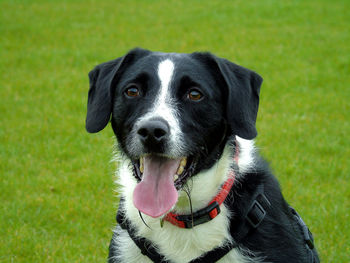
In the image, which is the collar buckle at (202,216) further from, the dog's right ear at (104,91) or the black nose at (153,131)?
the dog's right ear at (104,91)

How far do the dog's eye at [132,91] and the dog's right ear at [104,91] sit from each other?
153 mm

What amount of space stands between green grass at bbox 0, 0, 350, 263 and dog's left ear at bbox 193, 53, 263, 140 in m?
1.86

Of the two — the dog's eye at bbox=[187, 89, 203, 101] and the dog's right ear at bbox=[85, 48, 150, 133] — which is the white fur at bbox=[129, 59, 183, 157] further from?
the dog's right ear at bbox=[85, 48, 150, 133]

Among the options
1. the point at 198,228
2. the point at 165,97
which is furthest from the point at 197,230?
the point at 165,97

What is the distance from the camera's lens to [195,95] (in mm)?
2975

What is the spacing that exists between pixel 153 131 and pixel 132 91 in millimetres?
436

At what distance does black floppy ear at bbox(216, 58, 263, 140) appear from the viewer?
296 cm

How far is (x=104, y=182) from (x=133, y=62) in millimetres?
2533

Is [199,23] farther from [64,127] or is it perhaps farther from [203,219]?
[203,219]

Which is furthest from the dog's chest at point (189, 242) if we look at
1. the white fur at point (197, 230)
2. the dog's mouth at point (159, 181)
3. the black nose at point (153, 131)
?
the black nose at point (153, 131)

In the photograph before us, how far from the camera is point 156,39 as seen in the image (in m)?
11.5

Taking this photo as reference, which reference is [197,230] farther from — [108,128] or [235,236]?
[108,128]

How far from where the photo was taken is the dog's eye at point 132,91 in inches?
119

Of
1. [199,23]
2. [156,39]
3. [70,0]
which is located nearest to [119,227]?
[156,39]
